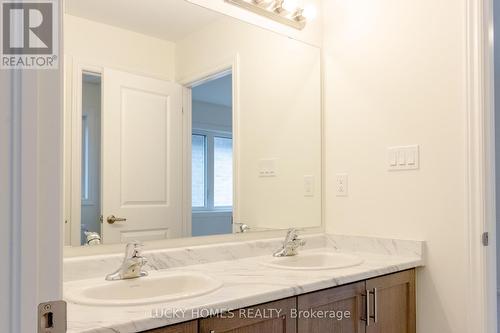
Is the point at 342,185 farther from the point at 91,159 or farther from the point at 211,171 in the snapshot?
the point at 91,159

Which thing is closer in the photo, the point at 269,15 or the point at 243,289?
the point at 243,289

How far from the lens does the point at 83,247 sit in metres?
1.39

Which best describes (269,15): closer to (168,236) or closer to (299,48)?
(299,48)

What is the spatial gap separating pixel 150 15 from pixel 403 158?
48.3 inches

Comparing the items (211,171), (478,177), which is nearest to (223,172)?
(211,171)

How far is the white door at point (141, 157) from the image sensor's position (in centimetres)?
149

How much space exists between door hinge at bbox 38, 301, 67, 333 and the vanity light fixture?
1.61 meters

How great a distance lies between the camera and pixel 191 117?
5.64 feet

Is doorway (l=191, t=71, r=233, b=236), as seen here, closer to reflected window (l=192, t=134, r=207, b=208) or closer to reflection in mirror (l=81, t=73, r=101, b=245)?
reflected window (l=192, t=134, r=207, b=208)

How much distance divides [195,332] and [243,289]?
22 centimetres

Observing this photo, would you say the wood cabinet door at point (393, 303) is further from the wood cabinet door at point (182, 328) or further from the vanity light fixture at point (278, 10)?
the vanity light fixture at point (278, 10)

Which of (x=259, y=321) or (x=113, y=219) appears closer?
(x=259, y=321)

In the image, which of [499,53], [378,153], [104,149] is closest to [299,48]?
[378,153]

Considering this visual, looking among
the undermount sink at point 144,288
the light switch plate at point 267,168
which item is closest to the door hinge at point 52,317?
the undermount sink at point 144,288
